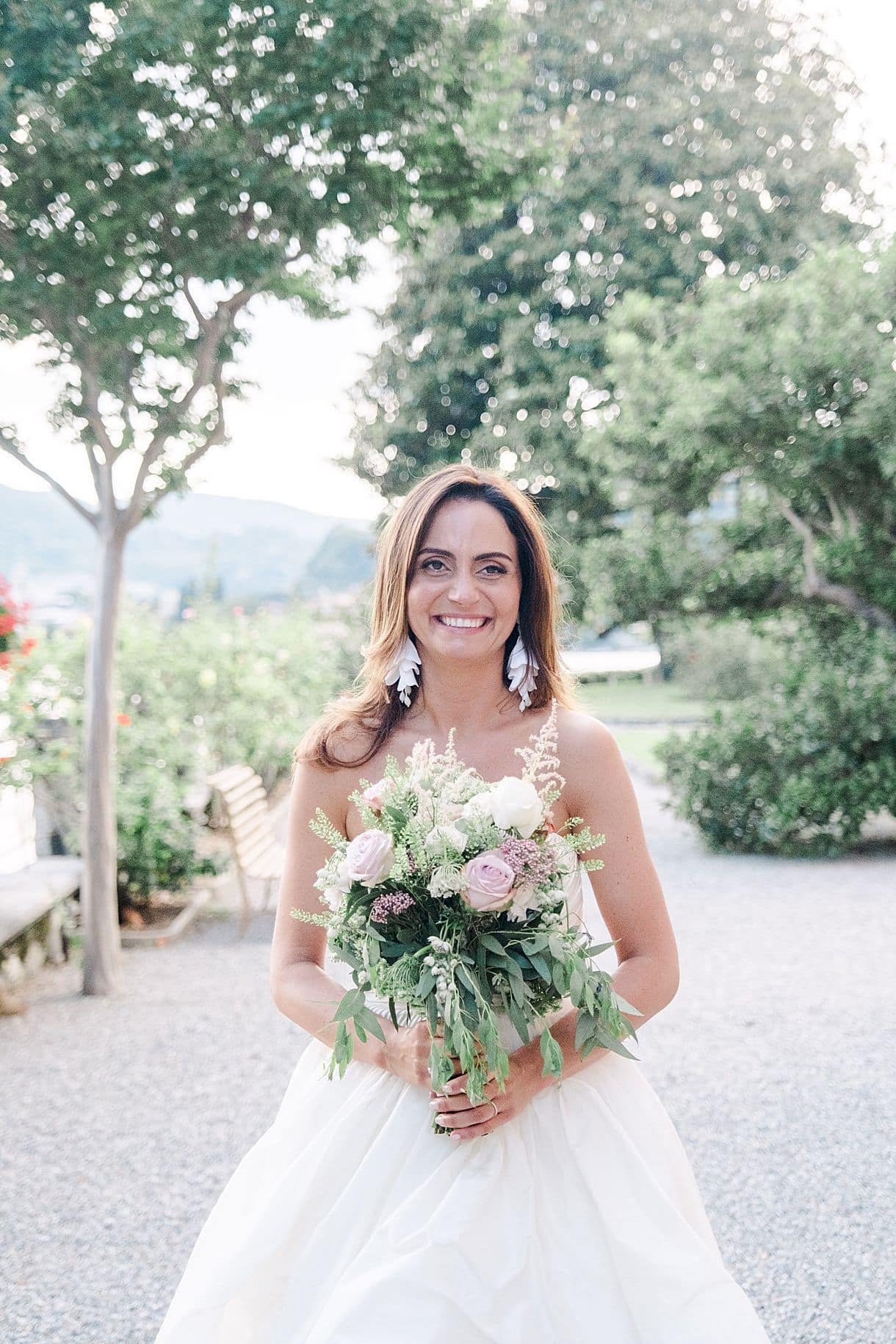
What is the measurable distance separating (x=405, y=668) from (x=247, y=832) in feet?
16.5

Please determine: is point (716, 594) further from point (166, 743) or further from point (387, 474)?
point (387, 474)

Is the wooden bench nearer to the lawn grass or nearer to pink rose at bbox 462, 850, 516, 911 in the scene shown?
pink rose at bbox 462, 850, 516, 911

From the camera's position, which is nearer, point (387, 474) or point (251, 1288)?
point (251, 1288)

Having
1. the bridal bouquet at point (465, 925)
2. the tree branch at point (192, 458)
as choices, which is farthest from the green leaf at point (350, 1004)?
the tree branch at point (192, 458)

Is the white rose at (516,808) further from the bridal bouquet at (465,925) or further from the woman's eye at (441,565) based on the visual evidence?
the woman's eye at (441,565)

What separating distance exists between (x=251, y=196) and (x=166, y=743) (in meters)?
4.01

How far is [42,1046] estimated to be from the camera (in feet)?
16.5

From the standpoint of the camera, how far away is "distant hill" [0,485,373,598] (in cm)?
700

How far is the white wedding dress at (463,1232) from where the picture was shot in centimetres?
155

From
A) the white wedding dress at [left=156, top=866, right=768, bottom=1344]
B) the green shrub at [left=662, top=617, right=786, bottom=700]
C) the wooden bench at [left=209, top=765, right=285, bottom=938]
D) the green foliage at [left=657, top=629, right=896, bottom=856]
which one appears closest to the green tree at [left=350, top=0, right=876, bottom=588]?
the green shrub at [left=662, top=617, right=786, bottom=700]

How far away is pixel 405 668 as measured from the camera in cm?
213

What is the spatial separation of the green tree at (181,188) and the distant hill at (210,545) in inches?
20.4

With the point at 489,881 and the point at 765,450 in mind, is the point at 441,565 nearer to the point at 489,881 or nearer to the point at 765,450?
the point at 489,881

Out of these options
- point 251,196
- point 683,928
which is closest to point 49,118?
point 251,196
